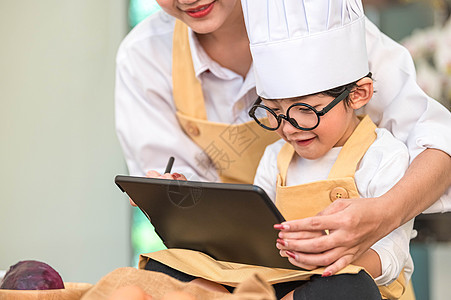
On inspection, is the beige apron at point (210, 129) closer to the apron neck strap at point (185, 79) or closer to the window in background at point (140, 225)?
the apron neck strap at point (185, 79)

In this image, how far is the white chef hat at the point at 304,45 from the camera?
3.71 ft

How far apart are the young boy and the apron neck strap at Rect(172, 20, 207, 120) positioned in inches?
11.2

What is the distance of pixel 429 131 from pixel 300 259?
0.43m

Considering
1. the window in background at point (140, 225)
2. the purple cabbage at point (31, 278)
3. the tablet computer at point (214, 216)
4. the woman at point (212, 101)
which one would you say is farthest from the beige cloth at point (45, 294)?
the window in background at point (140, 225)

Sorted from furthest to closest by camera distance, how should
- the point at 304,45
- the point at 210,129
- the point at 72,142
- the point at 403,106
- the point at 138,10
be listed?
the point at 138,10
the point at 72,142
the point at 210,129
the point at 403,106
the point at 304,45

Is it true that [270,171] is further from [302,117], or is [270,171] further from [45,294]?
[45,294]

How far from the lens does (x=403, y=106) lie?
4.28 ft

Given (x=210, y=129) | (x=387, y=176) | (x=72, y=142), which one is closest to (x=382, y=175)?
(x=387, y=176)

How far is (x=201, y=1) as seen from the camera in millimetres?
1297

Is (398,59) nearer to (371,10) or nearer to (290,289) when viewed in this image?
(290,289)

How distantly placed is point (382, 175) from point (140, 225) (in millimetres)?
1814

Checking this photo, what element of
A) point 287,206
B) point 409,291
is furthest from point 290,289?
point 409,291

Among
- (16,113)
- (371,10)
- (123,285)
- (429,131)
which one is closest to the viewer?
(123,285)

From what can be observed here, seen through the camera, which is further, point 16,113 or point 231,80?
point 16,113
